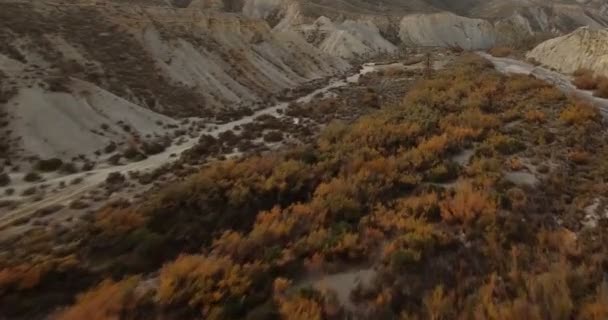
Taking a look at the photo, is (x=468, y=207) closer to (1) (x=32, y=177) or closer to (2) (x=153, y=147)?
(1) (x=32, y=177)

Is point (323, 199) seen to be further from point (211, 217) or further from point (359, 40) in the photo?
point (359, 40)

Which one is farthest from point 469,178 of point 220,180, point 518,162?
point 220,180

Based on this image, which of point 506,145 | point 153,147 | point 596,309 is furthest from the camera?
point 153,147

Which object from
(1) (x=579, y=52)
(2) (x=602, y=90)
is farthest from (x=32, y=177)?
(1) (x=579, y=52)

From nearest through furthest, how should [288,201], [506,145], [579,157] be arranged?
[288,201] < [579,157] < [506,145]

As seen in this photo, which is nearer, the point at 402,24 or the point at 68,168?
the point at 68,168

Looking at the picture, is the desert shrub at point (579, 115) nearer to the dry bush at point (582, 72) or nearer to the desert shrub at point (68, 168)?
the desert shrub at point (68, 168)
